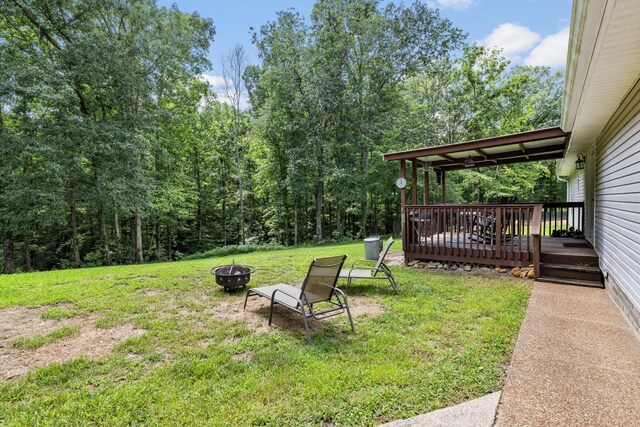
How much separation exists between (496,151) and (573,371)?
653cm

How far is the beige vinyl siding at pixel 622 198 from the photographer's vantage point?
3.38 meters

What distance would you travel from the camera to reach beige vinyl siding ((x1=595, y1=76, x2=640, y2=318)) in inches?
133

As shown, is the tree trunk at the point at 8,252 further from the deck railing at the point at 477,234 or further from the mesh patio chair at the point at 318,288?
the deck railing at the point at 477,234

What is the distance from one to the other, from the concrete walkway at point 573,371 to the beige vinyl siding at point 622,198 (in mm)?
492

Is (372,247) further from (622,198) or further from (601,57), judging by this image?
(601,57)

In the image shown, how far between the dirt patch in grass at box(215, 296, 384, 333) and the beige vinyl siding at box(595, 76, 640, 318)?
293 cm

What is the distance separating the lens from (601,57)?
2619mm

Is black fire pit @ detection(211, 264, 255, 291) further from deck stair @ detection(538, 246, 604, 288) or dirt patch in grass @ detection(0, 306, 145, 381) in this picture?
deck stair @ detection(538, 246, 604, 288)

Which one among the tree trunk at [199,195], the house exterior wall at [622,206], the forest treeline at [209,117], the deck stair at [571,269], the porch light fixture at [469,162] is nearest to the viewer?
the house exterior wall at [622,206]

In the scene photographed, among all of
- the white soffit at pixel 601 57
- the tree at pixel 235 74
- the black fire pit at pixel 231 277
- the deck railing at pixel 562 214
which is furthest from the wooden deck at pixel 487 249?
the tree at pixel 235 74

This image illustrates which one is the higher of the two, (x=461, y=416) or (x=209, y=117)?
(x=209, y=117)

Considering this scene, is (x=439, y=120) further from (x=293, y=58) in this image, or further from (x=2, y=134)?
(x=2, y=134)

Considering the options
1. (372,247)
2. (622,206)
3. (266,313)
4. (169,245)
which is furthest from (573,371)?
(169,245)

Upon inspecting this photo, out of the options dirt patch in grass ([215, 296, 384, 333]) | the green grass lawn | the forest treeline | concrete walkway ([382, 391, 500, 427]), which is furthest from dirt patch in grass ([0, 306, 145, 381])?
the forest treeline
